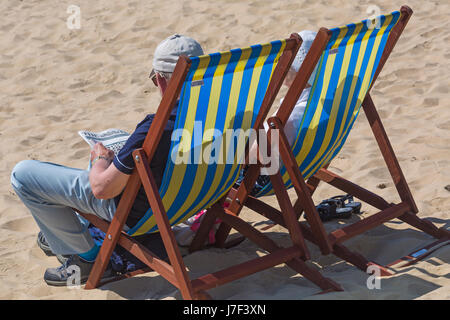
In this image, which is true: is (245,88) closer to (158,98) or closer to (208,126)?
(208,126)

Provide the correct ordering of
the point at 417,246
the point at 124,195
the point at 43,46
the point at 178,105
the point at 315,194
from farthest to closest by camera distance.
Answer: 1. the point at 43,46
2. the point at 315,194
3. the point at 417,246
4. the point at 124,195
5. the point at 178,105

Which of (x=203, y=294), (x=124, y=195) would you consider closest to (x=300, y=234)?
(x=203, y=294)

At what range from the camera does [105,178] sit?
2.94 metres

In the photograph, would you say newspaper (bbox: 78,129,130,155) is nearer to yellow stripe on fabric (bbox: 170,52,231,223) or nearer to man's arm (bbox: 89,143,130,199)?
man's arm (bbox: 89,143,130,199)

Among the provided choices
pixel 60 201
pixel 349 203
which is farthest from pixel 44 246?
pixel 349 203

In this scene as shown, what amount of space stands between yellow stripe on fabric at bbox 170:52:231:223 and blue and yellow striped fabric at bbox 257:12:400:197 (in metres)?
0.48

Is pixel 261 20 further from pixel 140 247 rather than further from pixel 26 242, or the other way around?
pixel 140 247

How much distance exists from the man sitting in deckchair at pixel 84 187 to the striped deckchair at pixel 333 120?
1.69 ft

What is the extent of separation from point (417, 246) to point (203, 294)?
4.02 feet

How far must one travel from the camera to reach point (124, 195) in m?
2.98

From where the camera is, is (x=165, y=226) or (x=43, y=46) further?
(x=43, y=46)

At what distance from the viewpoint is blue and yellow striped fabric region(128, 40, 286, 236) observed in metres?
2.76

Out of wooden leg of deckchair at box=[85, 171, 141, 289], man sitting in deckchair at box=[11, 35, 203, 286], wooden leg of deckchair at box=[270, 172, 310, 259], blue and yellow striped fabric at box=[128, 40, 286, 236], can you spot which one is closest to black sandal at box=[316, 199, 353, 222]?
wooden leg of deckchair at box=[270, 172, 310, 259]

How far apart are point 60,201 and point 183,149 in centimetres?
67
